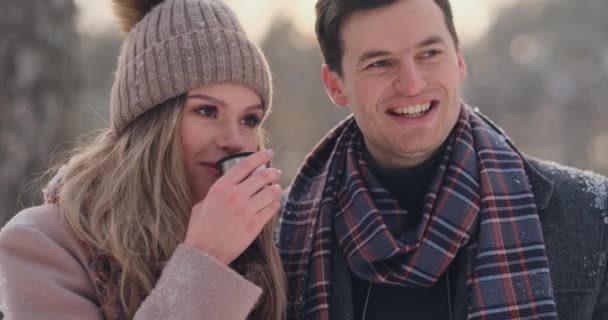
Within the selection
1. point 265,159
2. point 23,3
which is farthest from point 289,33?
point 265,159

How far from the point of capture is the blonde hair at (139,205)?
8.83 ft

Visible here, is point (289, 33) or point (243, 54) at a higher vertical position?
point (289, 33)

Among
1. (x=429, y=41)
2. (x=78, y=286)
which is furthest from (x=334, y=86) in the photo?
(x=78, y=286)

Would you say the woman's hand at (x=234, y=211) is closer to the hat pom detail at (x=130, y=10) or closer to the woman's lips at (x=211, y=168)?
the woman's lips at (x=211, y=168)

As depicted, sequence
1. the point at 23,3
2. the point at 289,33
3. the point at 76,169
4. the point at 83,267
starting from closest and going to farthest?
the point at 83,267 → the point at 76,169 → the point at 23,3 → the point at 289,33

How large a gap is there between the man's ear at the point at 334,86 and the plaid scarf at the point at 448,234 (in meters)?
0.23

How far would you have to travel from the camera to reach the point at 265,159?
2.72 metres

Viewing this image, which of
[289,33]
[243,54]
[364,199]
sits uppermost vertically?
[289,33]

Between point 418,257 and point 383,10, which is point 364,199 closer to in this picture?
point 418,257

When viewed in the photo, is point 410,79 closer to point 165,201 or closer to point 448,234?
point 448,234

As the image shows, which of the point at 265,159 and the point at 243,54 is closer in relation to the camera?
the point at 265,159

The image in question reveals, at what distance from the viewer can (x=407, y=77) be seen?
9.90 feet

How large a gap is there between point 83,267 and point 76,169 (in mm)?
Answer: 404

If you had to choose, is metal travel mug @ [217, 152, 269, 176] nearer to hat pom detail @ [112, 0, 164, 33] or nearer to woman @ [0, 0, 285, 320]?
woman @ [0, 0, 285, 320]
